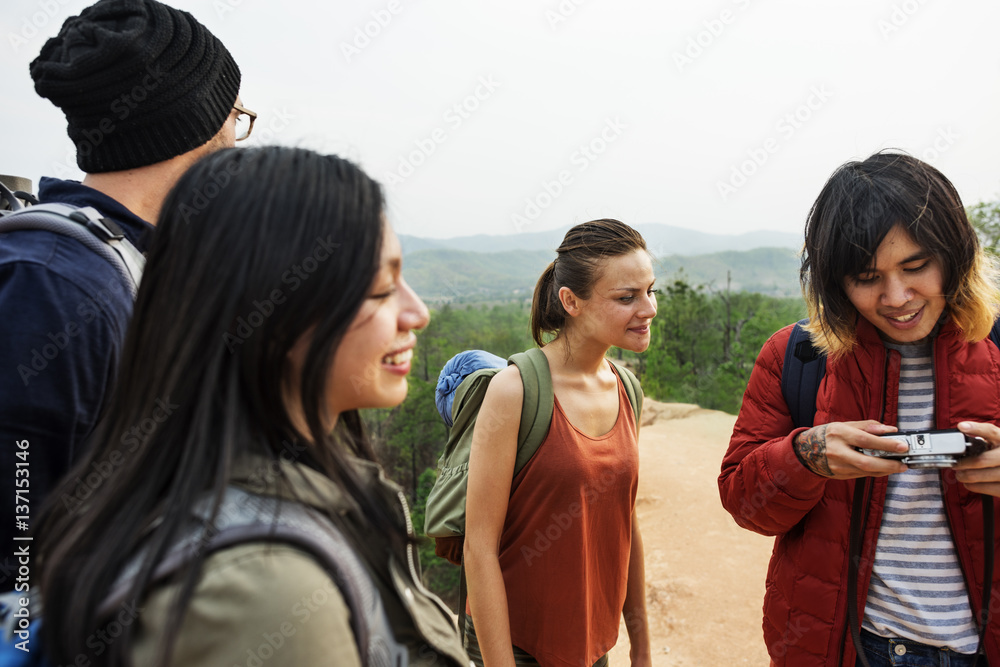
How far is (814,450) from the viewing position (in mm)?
1801

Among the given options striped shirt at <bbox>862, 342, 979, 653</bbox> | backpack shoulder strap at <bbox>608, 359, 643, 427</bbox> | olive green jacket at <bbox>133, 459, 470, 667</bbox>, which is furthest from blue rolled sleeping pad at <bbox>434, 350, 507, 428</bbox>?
olive green jacket at <bbox>133, 459, 470, 667</bbox>

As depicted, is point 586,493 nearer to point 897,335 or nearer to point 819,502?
point 819,502

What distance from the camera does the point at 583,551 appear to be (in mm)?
2174

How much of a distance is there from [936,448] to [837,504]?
0.38 m

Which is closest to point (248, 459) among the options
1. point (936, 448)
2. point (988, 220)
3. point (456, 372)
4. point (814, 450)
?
point (814, 450)

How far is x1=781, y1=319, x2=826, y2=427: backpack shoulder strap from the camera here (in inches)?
80.4

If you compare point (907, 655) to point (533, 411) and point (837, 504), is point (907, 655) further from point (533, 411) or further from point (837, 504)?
point (533, 411)

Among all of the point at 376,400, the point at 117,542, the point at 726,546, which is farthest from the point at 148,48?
the point at 726,546

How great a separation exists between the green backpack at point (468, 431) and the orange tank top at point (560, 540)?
6 cm

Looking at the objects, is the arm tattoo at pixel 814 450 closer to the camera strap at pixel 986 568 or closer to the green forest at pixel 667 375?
the camera strap at pixel 986 568

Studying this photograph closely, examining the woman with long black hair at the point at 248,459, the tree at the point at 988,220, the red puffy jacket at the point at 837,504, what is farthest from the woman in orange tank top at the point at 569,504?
the tree at the point at 988,220

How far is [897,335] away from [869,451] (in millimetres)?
435

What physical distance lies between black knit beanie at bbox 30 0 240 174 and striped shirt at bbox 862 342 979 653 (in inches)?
98.2

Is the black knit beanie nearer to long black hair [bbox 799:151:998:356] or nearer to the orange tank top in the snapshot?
the orange tank top
